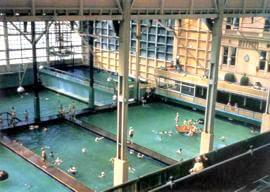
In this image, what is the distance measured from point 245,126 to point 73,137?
1107cm

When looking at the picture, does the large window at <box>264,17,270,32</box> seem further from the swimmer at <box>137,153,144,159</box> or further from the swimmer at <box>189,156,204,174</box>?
the swimmer at <box>189,156,204,174</box>

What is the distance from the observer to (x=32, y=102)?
2897 centimetres

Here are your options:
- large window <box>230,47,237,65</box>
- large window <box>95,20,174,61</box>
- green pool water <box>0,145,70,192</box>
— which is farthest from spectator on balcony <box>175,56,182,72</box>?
green pool water <box>0,145,70,192</box>

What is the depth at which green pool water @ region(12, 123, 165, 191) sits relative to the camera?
1692 cm

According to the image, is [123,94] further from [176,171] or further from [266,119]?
[266,119]

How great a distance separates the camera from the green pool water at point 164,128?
20.6 m

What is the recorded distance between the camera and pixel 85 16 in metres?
12.8

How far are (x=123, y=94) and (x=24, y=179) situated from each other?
19.7 ft

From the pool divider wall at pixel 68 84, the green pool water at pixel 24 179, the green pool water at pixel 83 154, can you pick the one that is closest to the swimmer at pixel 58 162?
the green pool water at pixel 83 154

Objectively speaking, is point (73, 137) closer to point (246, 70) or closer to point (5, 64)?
point (246, 70)

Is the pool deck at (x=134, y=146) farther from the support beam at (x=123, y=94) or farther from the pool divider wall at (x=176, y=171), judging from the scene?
the pool divider wall at (x=176, y=171)

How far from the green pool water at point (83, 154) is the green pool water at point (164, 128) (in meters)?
1.65

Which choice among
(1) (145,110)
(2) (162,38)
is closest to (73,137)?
(1) (145,110)

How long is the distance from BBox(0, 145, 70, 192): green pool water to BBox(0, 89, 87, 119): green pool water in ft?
24.5
